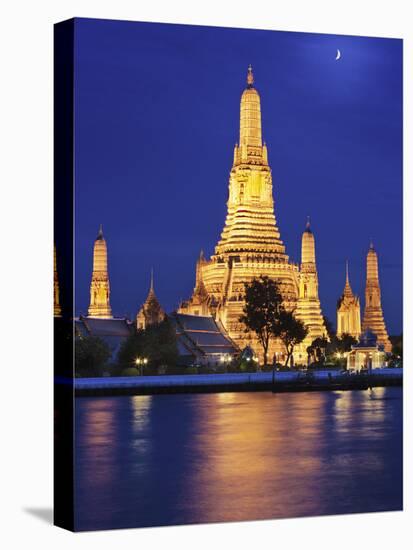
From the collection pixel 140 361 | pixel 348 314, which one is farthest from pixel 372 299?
pixel 140 361

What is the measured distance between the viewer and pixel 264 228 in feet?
44.0

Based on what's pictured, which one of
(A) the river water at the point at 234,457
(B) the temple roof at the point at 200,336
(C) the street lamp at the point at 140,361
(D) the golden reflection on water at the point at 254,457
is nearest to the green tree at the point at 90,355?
(A) the river water at the point at 234,457

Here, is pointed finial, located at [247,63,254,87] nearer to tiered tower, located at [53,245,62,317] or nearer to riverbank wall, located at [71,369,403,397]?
tiered tower, located at [53,245,62,317]

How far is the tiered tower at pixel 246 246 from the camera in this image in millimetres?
12633

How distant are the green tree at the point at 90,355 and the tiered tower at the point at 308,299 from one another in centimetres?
187

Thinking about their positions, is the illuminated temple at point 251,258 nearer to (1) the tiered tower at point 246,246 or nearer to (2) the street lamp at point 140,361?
(1) the tiered tower at point 246,246

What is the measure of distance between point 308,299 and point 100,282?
6.81ft

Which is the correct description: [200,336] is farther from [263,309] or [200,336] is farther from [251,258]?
[251,258]

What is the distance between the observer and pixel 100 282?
12031mm

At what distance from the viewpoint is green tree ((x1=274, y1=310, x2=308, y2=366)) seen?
13273 mm

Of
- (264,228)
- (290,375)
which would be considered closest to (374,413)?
(290,375)

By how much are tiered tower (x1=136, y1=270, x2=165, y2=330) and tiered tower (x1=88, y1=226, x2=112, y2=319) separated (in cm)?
43

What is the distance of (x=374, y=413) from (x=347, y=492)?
2.80ft

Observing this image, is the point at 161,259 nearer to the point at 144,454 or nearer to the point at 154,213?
the point at 154,213
